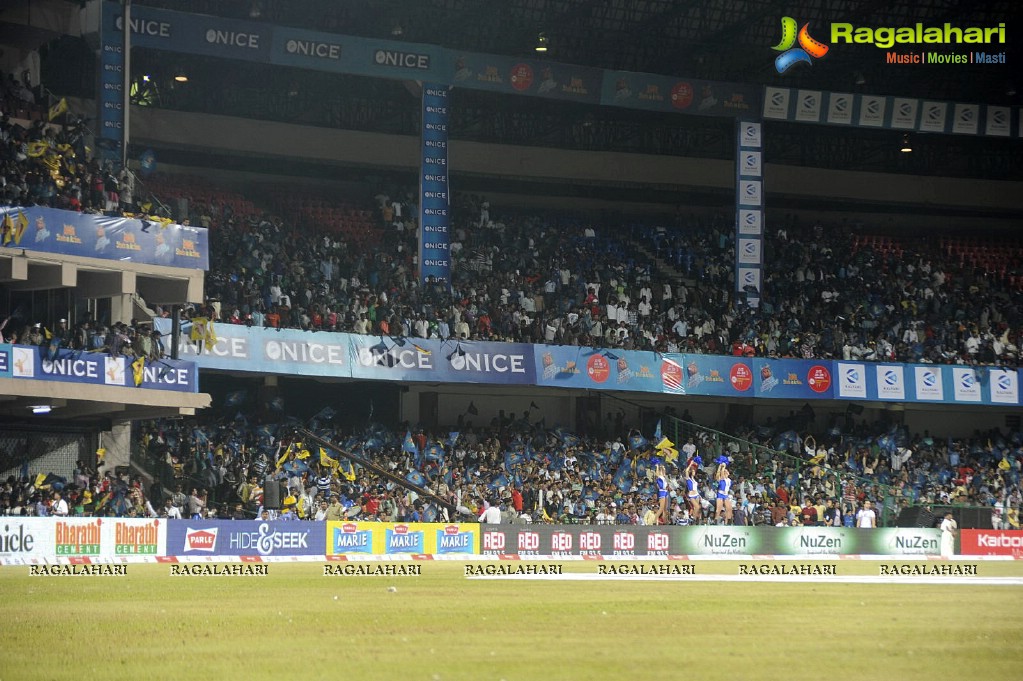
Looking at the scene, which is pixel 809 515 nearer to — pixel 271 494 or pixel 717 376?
pixel 717 376

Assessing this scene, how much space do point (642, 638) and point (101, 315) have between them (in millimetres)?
24149

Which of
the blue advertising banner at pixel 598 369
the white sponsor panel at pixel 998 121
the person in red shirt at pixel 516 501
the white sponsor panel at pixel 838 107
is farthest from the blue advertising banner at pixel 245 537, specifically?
the white sponsor panel at pixel 998 121

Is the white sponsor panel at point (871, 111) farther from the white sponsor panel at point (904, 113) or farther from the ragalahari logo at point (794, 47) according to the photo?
the ragalahari logo at point (794, 47)

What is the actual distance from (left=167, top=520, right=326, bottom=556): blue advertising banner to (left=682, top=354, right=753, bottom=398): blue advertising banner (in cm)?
1563

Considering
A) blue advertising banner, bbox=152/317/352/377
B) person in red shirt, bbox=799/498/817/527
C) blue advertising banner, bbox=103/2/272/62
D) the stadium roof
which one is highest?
the stadium roof

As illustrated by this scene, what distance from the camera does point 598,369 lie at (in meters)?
42.0

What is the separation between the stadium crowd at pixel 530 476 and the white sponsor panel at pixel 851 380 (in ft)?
6.95

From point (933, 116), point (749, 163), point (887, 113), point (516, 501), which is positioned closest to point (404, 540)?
point (516, 501)

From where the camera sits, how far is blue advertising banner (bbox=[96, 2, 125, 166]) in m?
36.2

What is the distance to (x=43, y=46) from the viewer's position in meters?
40.5

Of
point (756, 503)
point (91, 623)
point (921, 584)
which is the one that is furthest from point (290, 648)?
point (756, 503)

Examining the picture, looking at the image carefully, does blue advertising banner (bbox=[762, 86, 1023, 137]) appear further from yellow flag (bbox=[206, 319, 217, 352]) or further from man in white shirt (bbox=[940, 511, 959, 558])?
yellow flag (bbox=[206, 319, 217, 352])

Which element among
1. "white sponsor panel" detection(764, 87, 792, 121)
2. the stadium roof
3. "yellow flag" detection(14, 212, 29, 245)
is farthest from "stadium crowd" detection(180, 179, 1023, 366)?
"yellow flag" detection(14, 212, 29, 245)

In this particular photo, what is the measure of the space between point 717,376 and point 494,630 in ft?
92.8
